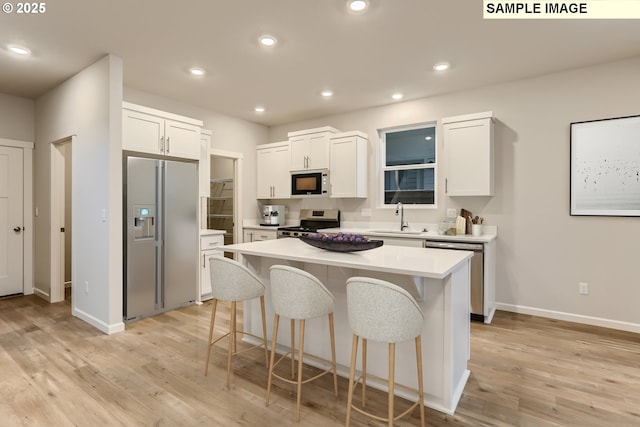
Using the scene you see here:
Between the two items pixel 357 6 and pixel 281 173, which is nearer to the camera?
pixel 357 6

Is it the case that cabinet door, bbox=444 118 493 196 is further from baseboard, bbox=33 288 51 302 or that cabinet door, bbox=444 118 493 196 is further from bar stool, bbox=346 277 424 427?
baseboard, bbox=33 288 51 302

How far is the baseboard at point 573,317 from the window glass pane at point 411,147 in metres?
2.08

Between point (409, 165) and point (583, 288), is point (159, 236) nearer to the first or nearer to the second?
point (409, 165)

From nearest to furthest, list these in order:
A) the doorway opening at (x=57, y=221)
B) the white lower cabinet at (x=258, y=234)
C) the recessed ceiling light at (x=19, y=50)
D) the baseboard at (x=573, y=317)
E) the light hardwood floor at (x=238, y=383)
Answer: the light hardwood floor at (x=238, y=383) < the recessed ceiling light at (x=19, y=50) < the baseboard at (x=573, y=317) < the doorway opening at (x=57, y=221) < the white lower cabinet at (x=258, y=234)

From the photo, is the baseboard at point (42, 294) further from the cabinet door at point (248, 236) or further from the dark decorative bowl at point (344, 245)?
the dark decorative bowl at point (344, 245)

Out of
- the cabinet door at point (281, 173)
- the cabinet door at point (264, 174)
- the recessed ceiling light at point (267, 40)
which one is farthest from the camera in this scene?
the cabinet door at point (264, 174)

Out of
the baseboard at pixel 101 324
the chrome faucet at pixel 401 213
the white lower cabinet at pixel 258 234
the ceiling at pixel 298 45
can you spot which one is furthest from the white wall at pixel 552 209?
the baseboard at pixel 101 324

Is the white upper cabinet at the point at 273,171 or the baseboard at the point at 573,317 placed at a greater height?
the white upper cabinet at the point at 273,171

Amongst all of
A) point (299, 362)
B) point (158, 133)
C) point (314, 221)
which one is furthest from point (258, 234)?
point (299, 362)

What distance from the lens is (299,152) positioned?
5.37 meters

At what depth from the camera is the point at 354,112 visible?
5.27 metres

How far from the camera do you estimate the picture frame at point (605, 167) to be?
3402 millimetres

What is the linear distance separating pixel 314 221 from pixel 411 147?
74.7 inches

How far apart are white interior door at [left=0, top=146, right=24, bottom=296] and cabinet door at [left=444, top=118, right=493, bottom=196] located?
568cm
